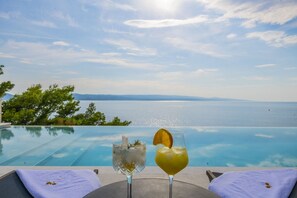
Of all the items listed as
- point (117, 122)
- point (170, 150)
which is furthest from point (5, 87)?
point (170, 150)

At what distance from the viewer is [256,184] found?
1.85 m

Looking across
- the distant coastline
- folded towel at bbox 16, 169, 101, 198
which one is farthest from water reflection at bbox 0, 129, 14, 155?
the distant coastline

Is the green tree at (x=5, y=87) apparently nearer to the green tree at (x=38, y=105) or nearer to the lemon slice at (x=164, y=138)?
the green tree at (x=38, y=105)

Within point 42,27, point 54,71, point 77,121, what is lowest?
point 77,121

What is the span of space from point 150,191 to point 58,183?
826 mm

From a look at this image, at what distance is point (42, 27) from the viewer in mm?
9148

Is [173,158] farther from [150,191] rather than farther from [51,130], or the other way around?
[51,130]

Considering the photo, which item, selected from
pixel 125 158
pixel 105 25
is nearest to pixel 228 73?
pixel 105 25

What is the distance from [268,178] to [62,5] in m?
7.98

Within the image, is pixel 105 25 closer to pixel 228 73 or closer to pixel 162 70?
pixel 162 70

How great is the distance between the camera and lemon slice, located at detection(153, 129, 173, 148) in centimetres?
119

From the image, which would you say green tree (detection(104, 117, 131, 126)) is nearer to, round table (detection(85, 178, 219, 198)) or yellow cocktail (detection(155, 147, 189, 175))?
round table (detection(85, 178, 219, 198))

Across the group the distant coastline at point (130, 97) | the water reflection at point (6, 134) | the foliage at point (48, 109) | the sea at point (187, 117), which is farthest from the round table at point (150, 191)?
the distant coastline at point (130, 97)

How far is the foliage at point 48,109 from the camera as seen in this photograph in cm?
1027
